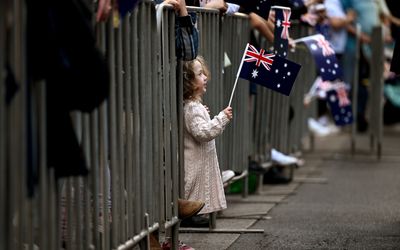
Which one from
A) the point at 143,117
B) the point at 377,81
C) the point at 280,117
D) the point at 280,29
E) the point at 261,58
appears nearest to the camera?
the point at 143,117

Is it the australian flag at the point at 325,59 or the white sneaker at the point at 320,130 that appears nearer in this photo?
the australian flag at the point at 325,59

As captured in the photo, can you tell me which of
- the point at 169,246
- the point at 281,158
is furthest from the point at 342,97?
the point at 169,246

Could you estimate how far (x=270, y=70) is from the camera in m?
8.43

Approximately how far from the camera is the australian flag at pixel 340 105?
1437 centimetres

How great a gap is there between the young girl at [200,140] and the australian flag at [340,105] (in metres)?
6.47

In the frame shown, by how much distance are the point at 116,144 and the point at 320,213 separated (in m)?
3.85

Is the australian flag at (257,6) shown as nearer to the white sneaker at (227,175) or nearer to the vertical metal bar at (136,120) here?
Answer: the white sneaker at (227,175)

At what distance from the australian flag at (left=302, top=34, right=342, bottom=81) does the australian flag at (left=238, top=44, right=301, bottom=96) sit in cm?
188

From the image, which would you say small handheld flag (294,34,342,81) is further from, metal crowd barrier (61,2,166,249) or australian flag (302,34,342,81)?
metal crowd barrier (61,2,166,249)

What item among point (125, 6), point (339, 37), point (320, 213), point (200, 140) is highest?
point (339, 37)

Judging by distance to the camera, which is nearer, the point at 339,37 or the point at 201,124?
the point at 201,124

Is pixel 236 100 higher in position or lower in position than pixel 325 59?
lower

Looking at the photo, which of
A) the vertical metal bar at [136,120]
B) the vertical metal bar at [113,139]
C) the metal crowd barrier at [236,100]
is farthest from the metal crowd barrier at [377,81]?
the vertical metal bar at [113,139]

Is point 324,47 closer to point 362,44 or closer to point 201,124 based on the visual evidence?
point 201,124
